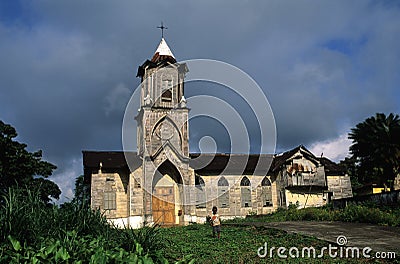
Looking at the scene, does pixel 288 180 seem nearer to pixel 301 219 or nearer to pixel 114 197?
pixel 301 219

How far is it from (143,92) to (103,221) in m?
25.7

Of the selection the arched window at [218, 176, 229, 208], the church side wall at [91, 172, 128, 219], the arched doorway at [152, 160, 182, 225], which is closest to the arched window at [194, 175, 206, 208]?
the arched window at [218, 176, 229, 208]

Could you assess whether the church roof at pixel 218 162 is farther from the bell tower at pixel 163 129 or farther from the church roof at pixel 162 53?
the church roof at pixel 162 53

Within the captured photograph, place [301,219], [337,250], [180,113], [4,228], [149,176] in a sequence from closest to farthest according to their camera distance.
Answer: [4,228] → [337,250] → [301,219] → [149,176] → [180,113]

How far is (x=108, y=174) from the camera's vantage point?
3272 centimetres

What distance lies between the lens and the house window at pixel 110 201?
106ft

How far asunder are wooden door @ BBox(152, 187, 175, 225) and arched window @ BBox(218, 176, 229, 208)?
4.81 meters

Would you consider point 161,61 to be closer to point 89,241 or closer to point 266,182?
point 266,182

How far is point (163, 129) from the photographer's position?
3378 cm

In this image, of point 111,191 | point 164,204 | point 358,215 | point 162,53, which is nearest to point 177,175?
point 164,204

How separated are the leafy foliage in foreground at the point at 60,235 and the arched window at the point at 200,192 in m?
24.1

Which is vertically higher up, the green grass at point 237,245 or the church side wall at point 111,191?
the church side wall at point 111,191

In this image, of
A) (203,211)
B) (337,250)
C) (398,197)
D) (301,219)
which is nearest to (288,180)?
(203,211)

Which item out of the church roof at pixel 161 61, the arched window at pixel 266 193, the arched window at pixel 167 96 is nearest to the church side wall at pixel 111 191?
the arched window at pixel 167 96
